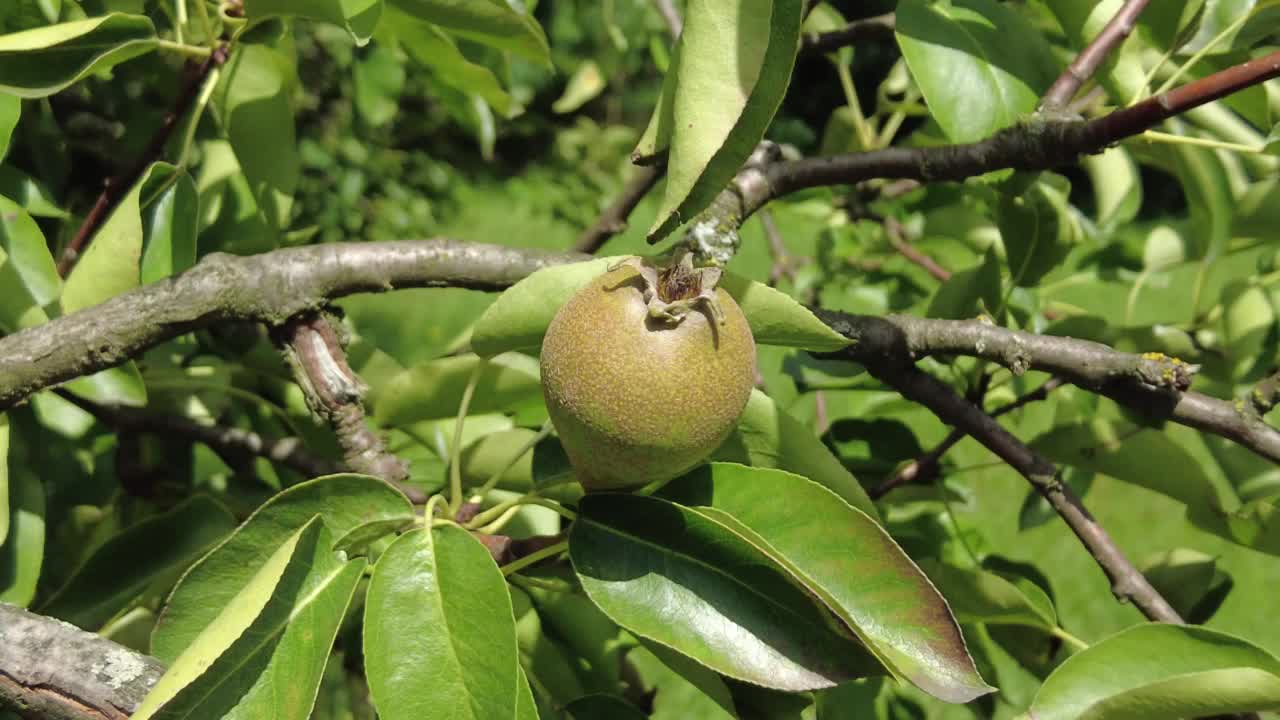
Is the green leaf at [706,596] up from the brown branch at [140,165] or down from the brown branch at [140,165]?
down

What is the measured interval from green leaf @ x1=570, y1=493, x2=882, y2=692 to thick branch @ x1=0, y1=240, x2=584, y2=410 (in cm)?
32

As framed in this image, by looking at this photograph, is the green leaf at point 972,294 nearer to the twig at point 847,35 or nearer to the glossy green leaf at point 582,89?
the twig at point 847,35

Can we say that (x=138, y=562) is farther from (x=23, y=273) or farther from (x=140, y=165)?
(x=140, y=165)

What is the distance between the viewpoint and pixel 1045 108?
1006mm

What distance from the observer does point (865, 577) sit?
0.74 meters

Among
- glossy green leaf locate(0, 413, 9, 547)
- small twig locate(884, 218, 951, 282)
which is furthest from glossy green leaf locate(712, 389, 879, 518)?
small twig locate(884, 218, 951, 282)

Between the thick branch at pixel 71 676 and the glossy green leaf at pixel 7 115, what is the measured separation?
0.48m

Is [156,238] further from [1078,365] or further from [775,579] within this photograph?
[1078,365]

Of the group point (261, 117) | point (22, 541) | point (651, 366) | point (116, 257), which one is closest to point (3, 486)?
point (22, 541)

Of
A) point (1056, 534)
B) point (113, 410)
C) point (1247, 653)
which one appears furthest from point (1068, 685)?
point (1056, 534)

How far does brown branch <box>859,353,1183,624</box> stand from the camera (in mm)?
1023

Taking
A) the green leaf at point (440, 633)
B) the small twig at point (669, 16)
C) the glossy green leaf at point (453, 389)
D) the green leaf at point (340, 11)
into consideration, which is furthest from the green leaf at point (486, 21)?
the green leaf at point (440, 633)

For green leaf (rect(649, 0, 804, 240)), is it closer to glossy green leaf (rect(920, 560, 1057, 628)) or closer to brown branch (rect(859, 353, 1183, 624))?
brown branch (rect(859, 353, 1183, 624))

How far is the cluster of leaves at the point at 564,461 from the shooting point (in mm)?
726
